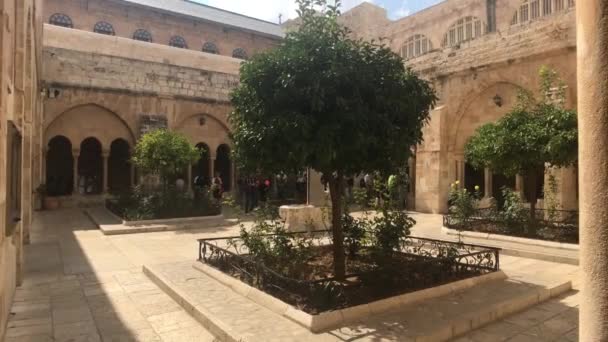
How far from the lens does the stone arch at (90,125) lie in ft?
44.9

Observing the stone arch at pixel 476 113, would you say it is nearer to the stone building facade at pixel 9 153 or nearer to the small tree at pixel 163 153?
the small tree at pixel 163 153

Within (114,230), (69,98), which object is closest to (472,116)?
(114,230)

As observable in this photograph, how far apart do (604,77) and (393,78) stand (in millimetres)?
2893

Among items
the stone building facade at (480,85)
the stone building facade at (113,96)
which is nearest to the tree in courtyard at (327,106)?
the stone building facade at (480,85)

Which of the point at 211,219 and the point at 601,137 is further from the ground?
the point at 601,137

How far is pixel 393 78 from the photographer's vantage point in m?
4.34

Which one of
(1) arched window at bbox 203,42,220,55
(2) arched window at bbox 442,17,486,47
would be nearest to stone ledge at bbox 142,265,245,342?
(2) arched window at bbox 442,17,486,47

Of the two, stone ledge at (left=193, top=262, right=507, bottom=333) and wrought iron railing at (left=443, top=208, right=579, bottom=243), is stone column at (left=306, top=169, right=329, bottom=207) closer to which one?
wrought iron railing at (left=443, top=208, right=579, bottom=243)

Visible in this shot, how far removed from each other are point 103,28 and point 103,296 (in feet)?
74.9

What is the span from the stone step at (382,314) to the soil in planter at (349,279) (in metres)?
0.24

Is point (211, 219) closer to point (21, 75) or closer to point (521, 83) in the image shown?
point (21, 75)

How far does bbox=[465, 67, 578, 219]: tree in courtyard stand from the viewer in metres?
7.22

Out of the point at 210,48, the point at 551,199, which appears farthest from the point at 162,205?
the point at 210,48

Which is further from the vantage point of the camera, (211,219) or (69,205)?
(69,205)
